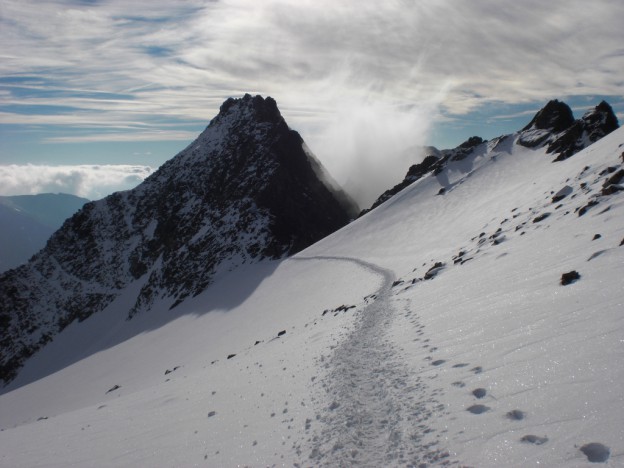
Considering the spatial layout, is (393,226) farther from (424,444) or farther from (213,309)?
(424,444)

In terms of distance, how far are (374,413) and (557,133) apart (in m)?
53.0

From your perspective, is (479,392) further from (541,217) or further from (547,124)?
(547,124)

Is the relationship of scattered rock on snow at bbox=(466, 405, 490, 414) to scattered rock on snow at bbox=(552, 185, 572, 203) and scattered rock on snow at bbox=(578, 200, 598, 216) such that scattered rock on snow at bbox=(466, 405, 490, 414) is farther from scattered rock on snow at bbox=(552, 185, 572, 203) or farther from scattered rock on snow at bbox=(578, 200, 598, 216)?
scattered rock on snow at bbox=(552, 185, 572, 203)

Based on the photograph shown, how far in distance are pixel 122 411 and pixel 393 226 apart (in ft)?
126

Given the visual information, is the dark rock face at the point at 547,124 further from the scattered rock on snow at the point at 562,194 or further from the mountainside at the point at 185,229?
the mountainside at the point at 185,229

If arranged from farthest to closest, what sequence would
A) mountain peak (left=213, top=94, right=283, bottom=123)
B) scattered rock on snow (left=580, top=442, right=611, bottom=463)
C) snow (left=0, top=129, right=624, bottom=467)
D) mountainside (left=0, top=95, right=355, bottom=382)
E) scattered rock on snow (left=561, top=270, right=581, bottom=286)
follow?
mountain peak (left=213, top=94, right=283, bottom=123), mountainside (left=0, top=95, right=355, bottom=382), scattered rock on snow (left=561, top=270, right=581, bottom=286), snow (left=0, top=129, right=624, bottom=467), scattered rock on snow (left=580, top=442, right=611, bottom=463)

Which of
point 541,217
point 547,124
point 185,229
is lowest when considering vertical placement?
point 541,217

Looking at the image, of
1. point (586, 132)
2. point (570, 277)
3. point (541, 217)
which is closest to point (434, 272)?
point (541, 217)

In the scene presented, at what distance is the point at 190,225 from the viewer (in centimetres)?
8550

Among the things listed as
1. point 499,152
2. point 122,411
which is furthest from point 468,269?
point 499,152

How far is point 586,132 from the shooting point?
44.4m

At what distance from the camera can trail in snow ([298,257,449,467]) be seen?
6.49 metres

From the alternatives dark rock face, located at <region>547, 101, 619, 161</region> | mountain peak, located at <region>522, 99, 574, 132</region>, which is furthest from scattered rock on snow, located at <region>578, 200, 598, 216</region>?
mountain peak, located at <region>522, 99, 574, 132</region>

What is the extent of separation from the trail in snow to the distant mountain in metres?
39.9
